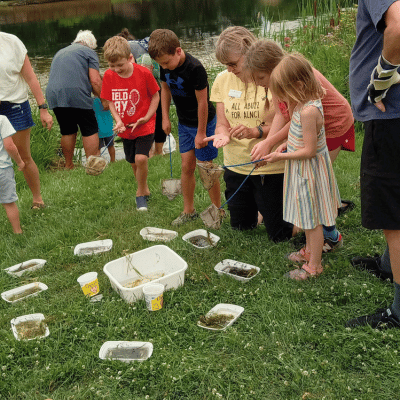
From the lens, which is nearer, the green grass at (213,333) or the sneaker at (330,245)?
the green grass at (213,333)

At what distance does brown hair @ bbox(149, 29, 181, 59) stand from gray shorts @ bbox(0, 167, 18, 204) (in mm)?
1461

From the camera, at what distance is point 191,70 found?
11.5 feet

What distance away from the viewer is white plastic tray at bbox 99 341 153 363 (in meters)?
2.38

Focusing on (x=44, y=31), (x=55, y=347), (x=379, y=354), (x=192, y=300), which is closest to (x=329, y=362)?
(x=379, y=354)

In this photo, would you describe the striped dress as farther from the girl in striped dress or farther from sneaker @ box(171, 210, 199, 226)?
sneaker @ box(171, 210, 199, 226)

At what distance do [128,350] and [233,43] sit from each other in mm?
1910

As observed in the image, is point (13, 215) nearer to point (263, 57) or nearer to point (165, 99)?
point (165, 99)

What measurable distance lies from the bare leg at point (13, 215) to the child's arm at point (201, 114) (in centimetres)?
159

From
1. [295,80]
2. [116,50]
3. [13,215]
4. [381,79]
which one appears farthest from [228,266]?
[116,50]

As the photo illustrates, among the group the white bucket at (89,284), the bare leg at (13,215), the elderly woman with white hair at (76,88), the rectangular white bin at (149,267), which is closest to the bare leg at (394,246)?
the rectangular white bin at (149,267)

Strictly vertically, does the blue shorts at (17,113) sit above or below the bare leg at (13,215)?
above

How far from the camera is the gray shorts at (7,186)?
3680mm

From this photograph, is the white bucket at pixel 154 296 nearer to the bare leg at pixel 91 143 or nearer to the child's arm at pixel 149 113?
the child's arm at pixel 149 113

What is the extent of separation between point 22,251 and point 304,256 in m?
2.10
